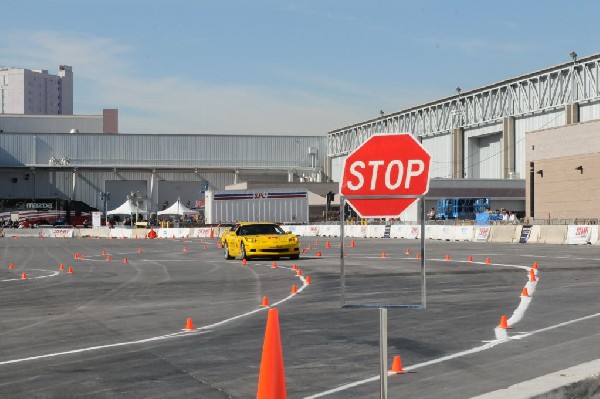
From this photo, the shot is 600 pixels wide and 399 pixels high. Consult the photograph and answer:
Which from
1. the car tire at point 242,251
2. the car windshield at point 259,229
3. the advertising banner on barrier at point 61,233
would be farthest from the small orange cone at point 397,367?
the advertising banner on barrier at point 61,233

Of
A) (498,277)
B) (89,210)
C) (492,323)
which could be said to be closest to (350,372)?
(492,323)

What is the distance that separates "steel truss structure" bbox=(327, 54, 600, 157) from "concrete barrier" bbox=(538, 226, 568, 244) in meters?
22.9

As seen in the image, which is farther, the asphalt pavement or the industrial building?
the industrial building

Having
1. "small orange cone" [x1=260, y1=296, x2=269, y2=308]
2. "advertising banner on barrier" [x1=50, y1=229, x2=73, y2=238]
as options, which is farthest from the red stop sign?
"advertising banner on barrier" [x1=50, y1=229, x2=73, y2=238]

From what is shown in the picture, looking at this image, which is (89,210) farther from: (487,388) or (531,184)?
(487,388)

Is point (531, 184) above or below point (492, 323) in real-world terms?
above

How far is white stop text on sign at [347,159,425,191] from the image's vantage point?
298 inches

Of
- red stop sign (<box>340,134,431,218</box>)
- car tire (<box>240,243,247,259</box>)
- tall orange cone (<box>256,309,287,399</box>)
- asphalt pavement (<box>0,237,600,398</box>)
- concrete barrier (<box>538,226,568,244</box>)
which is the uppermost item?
red stop sign (<box>340,134,431,218</box>)

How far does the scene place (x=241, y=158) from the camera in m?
122

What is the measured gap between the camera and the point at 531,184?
73.2 m

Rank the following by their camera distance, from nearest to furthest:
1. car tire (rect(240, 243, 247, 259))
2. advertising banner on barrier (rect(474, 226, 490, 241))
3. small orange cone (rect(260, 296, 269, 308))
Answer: small orange cone (rect(260, 296, 269, 308)) < car tire (rect(240, 243, 247, 259)) < advertising banner on barrier (rect(474, 226, 490, 241))

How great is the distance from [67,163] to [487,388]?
11002cm

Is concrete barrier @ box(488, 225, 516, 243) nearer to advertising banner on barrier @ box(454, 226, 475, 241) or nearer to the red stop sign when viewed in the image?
advertising banner on barrier @ box(454, 226, 475, 241)

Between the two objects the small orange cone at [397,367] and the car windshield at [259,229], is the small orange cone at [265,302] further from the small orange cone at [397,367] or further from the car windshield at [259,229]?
the car windshield at [259,229]
